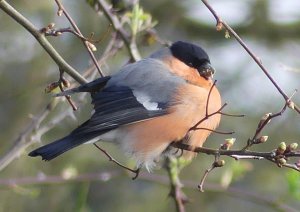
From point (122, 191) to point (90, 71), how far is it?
288 centimetres

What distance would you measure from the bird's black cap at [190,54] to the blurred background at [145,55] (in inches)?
77.3

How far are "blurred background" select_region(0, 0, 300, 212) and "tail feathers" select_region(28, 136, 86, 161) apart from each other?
2.34 m

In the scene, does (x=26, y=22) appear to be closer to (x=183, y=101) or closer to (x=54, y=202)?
(x=183, y=101)

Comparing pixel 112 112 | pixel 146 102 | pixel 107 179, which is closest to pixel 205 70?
pixel 146 102

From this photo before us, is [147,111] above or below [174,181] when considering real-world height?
above

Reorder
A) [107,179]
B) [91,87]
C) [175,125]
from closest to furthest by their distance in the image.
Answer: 1. [91,87]
2. [175,125]
3. [107,179]

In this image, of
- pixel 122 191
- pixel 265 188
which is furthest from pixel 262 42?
pixel 122 191

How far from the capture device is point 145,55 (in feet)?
19.9

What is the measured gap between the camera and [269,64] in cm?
610

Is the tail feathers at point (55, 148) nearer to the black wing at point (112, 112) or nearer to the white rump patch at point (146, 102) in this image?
the black wing at point (112, 112)

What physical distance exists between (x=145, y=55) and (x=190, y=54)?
106 inches

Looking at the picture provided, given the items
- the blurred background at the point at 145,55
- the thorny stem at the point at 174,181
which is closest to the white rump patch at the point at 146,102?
the thorny stem at the point at 174,181

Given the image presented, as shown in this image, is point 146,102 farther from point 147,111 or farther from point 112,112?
point 112,112

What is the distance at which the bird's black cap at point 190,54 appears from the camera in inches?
132
